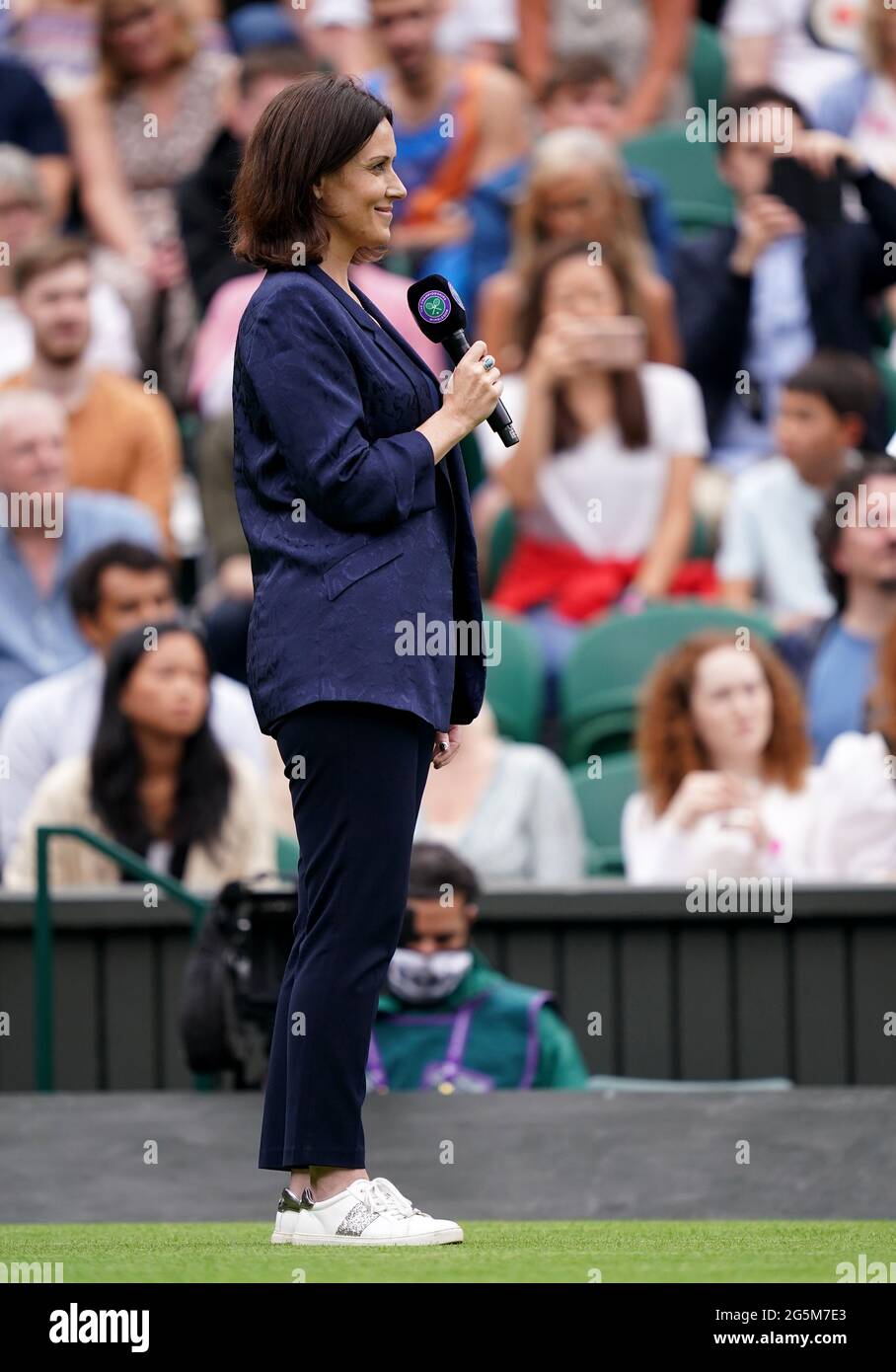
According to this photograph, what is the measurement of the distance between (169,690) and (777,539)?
8.02 feet

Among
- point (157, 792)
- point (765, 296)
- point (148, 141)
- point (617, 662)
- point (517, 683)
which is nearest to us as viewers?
point (157, 792)

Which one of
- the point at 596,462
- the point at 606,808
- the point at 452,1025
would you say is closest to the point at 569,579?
the point at 596,462

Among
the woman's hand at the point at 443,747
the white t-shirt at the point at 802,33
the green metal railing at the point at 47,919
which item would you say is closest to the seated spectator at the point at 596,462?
the white t-shirt at the point at 802,33

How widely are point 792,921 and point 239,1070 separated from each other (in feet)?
5.40

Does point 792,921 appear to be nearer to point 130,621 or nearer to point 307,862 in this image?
point 130,621

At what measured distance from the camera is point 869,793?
7422mm

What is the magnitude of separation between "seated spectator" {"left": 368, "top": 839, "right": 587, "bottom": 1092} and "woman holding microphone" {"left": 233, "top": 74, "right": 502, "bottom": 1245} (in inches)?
97.6

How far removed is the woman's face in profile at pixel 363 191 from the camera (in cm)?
400

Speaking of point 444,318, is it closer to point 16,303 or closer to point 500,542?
point 500,542

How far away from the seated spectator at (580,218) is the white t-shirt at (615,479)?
1.00ft

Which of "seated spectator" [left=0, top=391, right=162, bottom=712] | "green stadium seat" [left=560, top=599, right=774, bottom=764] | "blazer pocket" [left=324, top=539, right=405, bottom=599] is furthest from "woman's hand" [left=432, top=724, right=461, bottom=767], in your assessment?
"seated spectator" [left=0, top=391, right=162, bottom=712]

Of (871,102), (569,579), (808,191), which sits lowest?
(569,579)

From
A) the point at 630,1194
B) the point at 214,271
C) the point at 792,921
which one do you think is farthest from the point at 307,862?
the point at 214,271

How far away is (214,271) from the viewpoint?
10.3 metres
